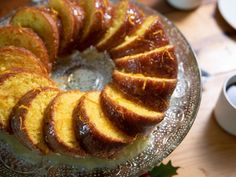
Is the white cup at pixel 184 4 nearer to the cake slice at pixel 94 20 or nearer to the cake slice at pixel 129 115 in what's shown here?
the cake slice at pixel 94 20

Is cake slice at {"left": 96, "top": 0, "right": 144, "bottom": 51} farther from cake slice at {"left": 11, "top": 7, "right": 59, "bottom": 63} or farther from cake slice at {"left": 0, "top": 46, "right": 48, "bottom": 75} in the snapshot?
cake slice at {"left": 0, "top": 46, "right": 48, "bottom": 75}

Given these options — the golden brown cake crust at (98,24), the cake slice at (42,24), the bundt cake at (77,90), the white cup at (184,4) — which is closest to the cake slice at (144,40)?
the bundt cake at (77,90)

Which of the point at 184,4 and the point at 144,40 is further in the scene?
the point at 184,4

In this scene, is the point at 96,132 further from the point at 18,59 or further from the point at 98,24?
the point at 98,24

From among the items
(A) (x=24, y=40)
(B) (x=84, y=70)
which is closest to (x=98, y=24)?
(B) (x=84, y=70)

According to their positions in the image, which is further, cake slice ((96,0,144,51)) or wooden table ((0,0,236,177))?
cake slice ((96,0,144,51))

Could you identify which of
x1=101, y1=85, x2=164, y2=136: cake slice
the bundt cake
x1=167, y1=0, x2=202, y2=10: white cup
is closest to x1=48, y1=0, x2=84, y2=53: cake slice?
the bundt cake
